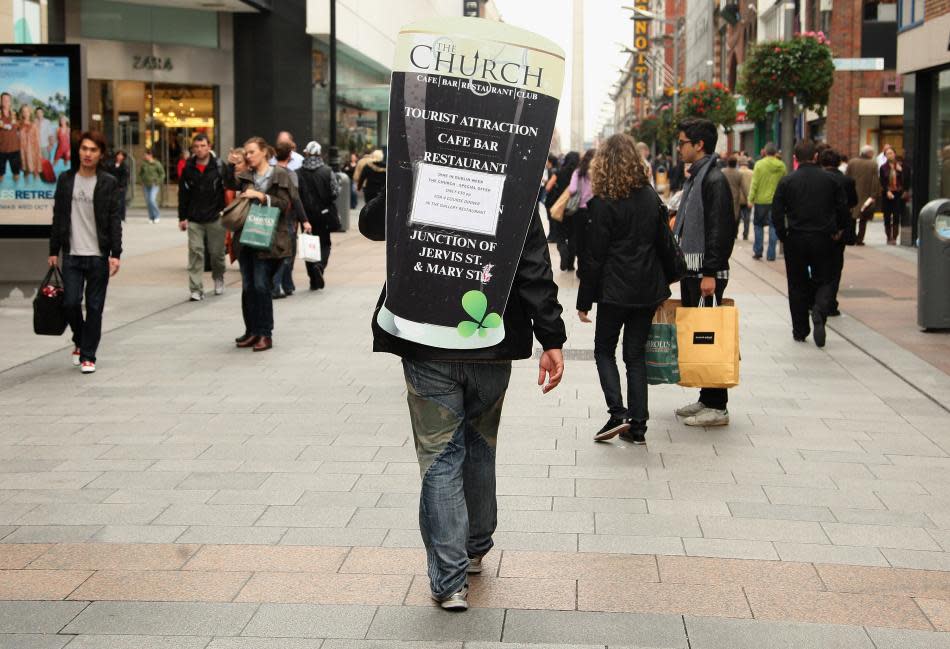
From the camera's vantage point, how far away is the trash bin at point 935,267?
1198 centimetres

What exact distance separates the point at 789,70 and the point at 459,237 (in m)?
20.4

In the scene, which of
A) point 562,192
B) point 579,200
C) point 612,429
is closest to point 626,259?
point 612,429

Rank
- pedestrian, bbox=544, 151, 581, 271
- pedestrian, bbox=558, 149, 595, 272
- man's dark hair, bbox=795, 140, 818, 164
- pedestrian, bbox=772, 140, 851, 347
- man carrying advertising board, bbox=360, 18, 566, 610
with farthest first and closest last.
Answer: pedestrian, bbox=544, 151, 581, 271 < pedestrian, bbox=558, 149, 595, 272 < man's dark hair, bbox=795, 140, 818, 164 < pedestrian, bbox=772, 140, 851, 347 < man carrying advertising board, bbox=360, 18, 566, 610

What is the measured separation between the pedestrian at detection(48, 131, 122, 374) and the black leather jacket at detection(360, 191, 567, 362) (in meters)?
5.41

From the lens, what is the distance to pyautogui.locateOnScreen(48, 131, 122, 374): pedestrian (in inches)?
375

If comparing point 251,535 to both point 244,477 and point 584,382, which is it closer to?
point 244,477

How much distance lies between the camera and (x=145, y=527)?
18.5 feet

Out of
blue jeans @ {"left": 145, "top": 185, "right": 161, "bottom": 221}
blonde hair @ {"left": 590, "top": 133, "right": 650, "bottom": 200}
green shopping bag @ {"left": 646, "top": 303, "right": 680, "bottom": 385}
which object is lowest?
green shopping bag @ {"left": 646, "top": 303, "right": 680, "bottom": 385}

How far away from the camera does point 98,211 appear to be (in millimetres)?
9539

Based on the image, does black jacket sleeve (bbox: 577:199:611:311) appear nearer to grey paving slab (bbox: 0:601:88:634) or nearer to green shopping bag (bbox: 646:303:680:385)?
green shopping bag (bbox: 646:303:680:385)

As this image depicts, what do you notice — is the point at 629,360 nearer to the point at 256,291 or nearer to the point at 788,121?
the point at 256,291

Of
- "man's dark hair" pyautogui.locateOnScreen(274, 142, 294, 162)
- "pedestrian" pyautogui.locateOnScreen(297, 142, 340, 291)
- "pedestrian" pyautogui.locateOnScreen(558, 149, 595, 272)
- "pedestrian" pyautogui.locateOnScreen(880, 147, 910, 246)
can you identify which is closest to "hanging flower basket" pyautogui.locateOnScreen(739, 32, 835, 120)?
"pedestrian" pyautogui.locateOnScreen(880, 147, 910, 246)

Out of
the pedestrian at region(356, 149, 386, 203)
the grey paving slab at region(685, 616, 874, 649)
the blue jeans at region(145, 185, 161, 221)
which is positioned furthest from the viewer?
the blue jeans at region(145, 185, 161, 221)

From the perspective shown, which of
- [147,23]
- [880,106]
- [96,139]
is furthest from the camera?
[880,106]
